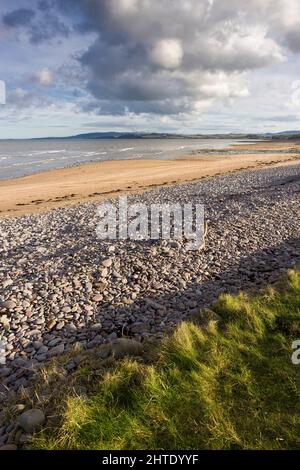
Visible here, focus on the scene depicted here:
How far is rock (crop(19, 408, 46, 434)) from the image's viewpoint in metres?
4.62

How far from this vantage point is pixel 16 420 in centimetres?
500

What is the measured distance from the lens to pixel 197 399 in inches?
185

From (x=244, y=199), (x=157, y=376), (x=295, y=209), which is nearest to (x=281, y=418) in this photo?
(x=157, y=376)

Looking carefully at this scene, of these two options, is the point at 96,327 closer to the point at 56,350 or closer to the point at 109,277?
the point at 56,350

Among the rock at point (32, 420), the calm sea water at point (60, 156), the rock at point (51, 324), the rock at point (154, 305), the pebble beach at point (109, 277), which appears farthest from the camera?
the calm sea water at point (60, 156)

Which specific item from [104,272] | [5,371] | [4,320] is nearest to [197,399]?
[5,371]

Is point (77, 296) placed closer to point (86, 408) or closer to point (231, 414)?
point (86, 408)

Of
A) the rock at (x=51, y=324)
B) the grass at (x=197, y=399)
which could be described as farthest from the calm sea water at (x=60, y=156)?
the grass at (x=197, y=399)

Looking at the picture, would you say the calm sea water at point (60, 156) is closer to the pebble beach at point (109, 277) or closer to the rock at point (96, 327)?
the pebble beach at point (109, 277)

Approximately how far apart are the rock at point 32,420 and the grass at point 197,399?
0.86 feet

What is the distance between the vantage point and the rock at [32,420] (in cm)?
462

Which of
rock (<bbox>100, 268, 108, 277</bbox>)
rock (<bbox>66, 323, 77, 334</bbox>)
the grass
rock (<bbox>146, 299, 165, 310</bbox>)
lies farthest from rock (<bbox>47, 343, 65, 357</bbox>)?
rock (<bbox>100, 268, 108, 277</bbox>)

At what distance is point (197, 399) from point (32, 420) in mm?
2375

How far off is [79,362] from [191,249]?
765 cm
